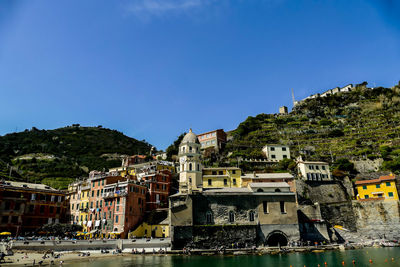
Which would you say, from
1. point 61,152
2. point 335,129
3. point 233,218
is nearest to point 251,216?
point 233,218

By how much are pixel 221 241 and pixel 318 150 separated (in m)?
41.7

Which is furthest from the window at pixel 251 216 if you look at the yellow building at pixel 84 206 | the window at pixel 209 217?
the yellow building at pixel 84 206

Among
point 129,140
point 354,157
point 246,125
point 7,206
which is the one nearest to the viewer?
point 7,206

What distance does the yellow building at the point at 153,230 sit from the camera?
44.1 metres

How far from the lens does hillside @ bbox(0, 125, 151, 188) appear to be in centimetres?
7758

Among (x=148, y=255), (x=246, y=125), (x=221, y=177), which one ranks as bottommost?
(x=148, y=255)

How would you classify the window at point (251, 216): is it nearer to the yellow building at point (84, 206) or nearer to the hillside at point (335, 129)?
the hillside at point (335, 129)

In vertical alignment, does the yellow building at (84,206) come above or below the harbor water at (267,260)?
above

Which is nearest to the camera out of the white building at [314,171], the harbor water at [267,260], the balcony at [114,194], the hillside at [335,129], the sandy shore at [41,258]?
the harbor water at [267,260]

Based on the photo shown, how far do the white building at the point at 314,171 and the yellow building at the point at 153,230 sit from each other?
2811cm

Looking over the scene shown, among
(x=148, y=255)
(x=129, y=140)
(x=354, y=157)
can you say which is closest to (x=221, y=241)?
(x=148, y=255)

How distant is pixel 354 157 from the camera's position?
2406 inches

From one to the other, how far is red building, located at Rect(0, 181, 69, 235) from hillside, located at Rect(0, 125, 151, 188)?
64.3ft

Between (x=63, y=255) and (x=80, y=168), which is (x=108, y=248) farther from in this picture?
(x=80, y=168)
